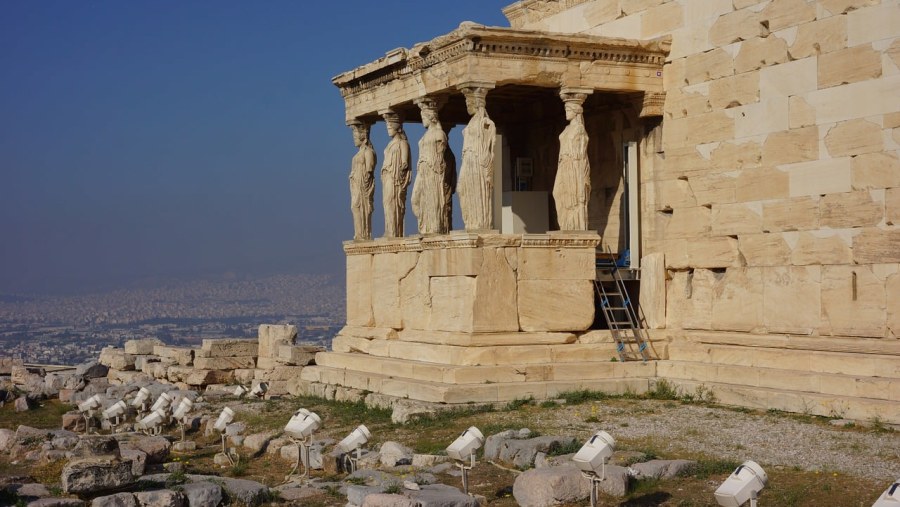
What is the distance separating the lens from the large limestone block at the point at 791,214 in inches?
593

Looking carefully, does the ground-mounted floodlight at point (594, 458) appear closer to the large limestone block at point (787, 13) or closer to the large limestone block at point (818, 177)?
the large limestone block at point (818, 177)

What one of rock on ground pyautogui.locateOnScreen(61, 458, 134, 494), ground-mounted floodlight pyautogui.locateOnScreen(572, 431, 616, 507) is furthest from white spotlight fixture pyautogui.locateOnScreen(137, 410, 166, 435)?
ground-mounted floodlight pyautogui.locateOnScreen(572, 431, 616, 507)

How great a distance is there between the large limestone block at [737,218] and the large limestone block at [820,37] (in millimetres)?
1987

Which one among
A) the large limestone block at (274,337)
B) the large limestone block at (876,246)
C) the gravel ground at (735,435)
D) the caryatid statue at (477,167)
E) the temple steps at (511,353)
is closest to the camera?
the gravel ground at (735,435)

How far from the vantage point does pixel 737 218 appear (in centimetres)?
1620

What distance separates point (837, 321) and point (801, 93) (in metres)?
2.81

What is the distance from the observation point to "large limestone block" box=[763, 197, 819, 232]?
49.4 feet

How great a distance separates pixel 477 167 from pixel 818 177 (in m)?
4.41

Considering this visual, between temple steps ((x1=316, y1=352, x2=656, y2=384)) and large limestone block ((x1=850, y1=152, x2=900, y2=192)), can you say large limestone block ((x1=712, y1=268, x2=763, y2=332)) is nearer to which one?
temple steps ((x1=316, y1=352, x2=656, y2=384))

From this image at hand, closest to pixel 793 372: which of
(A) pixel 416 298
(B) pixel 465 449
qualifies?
(B) pixel 465 449

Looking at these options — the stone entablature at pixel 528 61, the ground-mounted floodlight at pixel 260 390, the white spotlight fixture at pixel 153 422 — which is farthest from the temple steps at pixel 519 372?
the ground-mounted floodlight at pixel 260 390

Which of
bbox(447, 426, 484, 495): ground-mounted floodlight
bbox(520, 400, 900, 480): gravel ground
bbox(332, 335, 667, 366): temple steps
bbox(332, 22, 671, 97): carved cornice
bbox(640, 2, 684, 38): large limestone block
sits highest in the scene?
bbox(640, 2, 684, 38): large limestone block

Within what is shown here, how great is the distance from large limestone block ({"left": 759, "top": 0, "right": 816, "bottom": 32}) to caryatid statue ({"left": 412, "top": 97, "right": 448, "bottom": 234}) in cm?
482

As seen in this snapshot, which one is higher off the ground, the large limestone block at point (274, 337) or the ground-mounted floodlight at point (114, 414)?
the large limestone block at point (274, 337)
